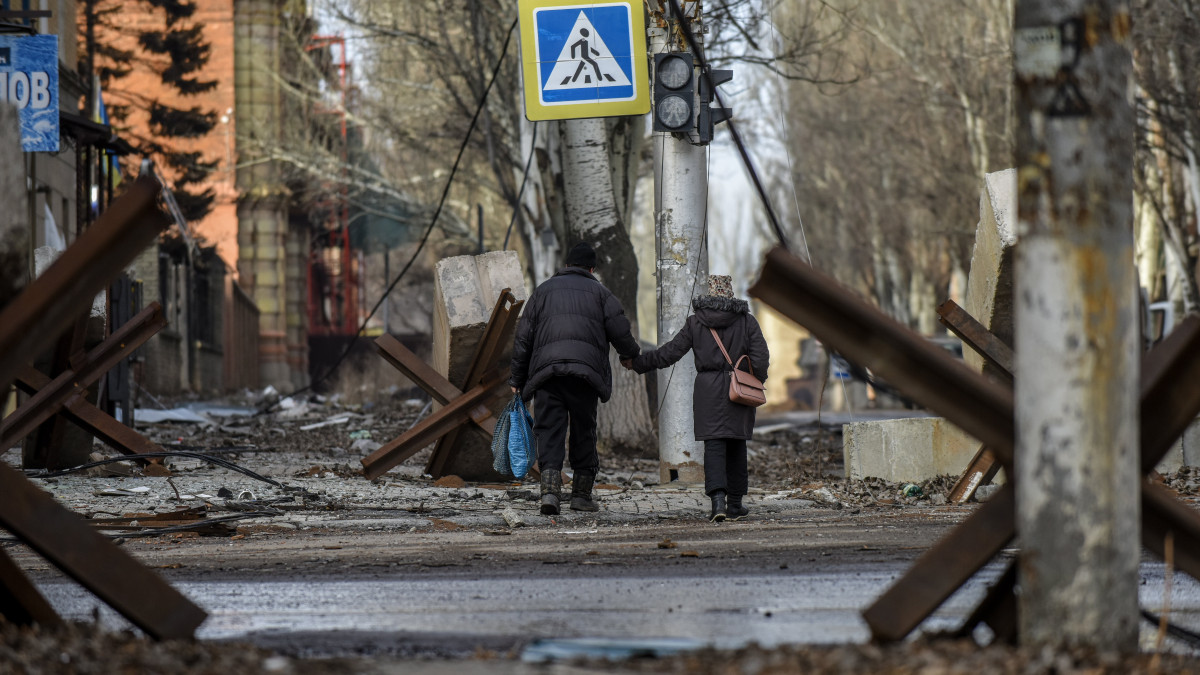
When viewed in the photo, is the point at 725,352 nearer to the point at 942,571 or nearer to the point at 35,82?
the point at 942,571

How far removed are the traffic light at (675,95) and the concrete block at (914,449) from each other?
285 centimetres

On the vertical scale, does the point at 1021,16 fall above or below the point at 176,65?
below

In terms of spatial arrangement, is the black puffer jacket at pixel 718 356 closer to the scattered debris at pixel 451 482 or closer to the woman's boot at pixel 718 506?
the woman's boot at pixel 718 506

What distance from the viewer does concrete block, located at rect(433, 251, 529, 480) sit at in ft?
33.4

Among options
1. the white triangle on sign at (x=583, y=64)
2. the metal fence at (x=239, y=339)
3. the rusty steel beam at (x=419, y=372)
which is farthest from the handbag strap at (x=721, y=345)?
the metal fence at (x=239, y=339)

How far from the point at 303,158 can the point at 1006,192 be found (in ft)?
70.8

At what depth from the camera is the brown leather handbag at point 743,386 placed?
29.5 feet

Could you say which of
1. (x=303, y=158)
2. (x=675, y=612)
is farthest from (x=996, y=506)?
(x=303, y=158)

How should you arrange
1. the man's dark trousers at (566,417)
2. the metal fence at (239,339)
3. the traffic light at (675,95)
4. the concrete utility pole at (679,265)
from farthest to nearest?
1. the metal fence at (239,339)
2. the concrete utility pole at (679,265)
3. the traffic light at (675,95)
4. the man's dark trousers at (566,417)

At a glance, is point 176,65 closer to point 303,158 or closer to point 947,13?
point 303,158

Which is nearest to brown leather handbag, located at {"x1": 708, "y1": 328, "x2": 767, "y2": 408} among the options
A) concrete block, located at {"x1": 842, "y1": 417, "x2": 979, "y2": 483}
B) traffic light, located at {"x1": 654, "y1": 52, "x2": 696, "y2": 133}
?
concrete block, located at {"x1": 842, "y1": 417, "x2": 979, "y2": 483}

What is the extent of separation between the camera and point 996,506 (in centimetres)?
354

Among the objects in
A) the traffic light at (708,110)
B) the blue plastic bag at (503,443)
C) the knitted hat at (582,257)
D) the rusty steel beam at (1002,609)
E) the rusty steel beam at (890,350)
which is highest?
the traffic light at (708,110)

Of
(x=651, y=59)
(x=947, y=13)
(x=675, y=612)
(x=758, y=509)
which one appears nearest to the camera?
(x=675, y=612)
